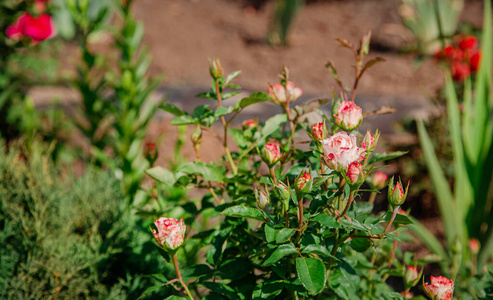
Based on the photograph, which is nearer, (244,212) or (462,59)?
(244,212)

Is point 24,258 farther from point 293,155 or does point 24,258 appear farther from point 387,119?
point 387,119

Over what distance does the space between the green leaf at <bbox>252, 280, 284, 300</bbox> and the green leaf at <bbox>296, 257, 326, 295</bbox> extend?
0.25ft

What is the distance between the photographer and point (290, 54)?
11.6 feet

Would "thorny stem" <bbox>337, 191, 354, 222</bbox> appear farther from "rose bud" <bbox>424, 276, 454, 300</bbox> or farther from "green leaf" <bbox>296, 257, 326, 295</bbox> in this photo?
"rose bud" <bbox>424, 276, 454, 300</bbox>

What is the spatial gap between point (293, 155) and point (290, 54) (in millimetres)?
2903

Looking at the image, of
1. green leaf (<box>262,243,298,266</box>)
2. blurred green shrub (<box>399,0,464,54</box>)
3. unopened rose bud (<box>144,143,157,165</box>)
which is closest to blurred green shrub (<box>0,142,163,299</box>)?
unopened rose bud (<box>144,143,157,165</box>)

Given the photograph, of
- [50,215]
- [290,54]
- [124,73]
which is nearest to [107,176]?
[50,215]

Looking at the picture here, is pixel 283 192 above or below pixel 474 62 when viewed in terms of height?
above

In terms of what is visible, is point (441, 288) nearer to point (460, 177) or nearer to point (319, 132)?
point (319, 132)

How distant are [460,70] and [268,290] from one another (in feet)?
5.19

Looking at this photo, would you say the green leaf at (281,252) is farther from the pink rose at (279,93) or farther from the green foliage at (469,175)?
the green foliage at (469,175)

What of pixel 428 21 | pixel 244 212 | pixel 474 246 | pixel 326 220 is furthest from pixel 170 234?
pixel 428 21

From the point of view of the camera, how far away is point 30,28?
6.02 feet

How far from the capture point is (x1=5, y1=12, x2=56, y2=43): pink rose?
183 centimetres
